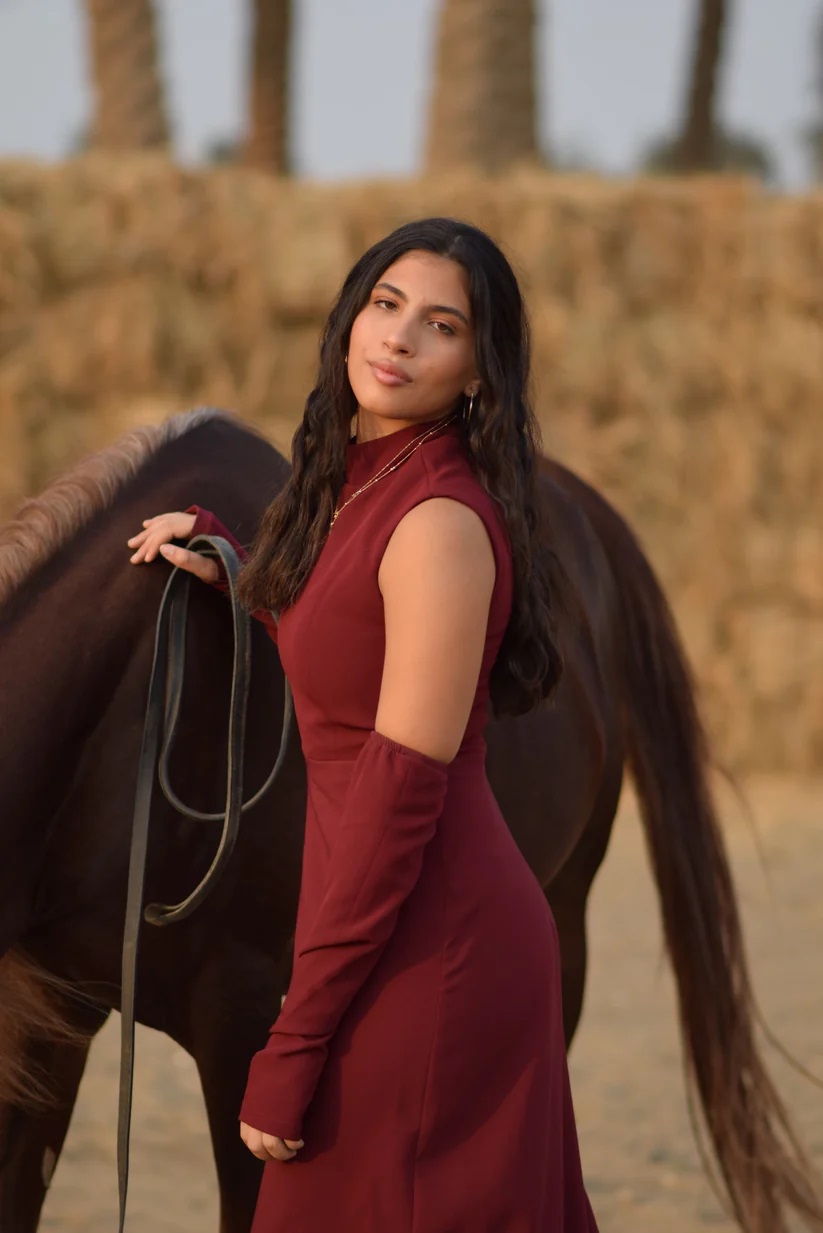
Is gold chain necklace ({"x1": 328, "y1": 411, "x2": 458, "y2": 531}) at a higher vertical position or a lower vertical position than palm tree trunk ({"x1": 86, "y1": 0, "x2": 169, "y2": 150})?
lower

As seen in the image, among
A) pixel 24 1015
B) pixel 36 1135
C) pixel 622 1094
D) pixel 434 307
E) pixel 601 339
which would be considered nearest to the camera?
pixel 434 307

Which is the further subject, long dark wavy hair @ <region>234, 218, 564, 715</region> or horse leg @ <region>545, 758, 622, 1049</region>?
horse leg @ <region>545, 758, 622, 1049</region>

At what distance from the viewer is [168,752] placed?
6.12ft

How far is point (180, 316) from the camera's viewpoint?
19.0 ft

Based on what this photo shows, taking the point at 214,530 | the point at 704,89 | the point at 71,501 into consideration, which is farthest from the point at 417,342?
the point at 704,89

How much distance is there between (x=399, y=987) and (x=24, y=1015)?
2.52ft

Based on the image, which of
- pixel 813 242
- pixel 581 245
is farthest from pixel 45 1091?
pixel 813 242

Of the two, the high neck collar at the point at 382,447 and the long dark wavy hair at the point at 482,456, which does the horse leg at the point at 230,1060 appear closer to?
the long dark wavy hair at the point at 482,456

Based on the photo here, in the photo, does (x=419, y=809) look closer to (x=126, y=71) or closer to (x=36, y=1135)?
(x=36, y=1135)

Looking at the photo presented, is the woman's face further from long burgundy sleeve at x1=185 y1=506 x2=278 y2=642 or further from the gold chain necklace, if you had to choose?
long burgundy sleeve at x1=185 y1=506 x2=278 y2=642

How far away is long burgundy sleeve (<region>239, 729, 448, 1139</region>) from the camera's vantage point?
1.36 m

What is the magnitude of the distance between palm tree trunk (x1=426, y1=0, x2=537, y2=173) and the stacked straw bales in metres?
2.36

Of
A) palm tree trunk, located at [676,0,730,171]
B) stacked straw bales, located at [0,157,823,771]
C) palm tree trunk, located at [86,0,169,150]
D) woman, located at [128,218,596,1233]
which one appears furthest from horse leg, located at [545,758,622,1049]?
palm tree trunk, located at [676,0,730,171]

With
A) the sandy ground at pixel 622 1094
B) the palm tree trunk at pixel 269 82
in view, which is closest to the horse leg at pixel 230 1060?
the sandy ground at pixel 622 1094
